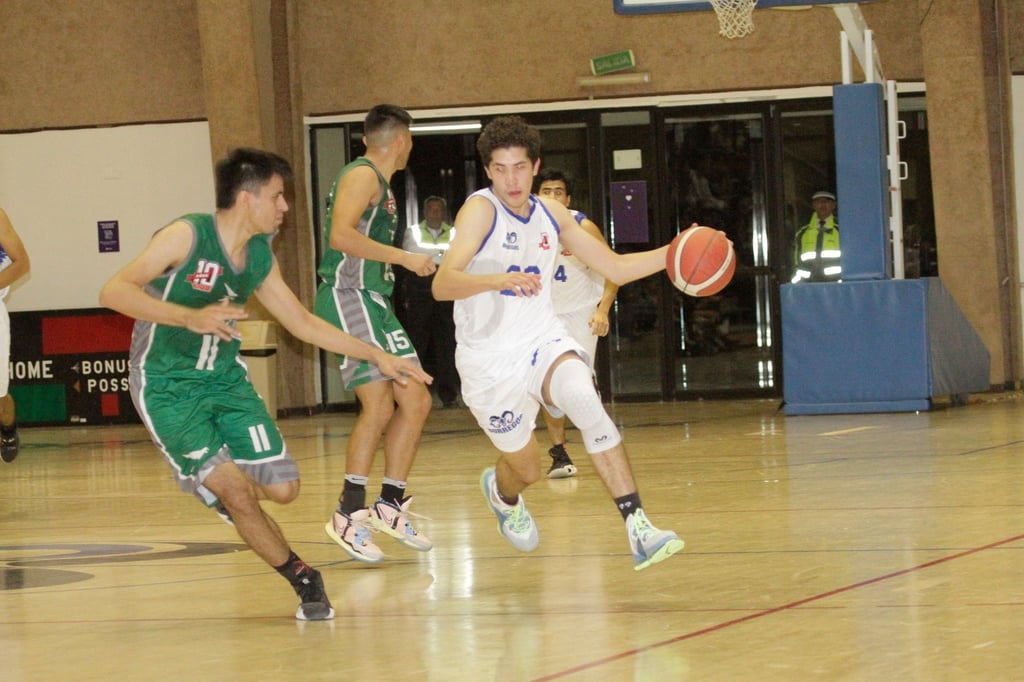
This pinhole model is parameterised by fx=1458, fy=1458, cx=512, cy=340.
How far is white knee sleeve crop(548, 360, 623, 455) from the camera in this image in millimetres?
4910

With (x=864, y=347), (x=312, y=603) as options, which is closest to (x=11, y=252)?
(x=312, y=603)

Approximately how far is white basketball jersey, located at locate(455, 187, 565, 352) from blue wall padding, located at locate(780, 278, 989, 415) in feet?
23.1

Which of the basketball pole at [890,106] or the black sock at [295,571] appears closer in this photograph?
the black sock at [295,571]

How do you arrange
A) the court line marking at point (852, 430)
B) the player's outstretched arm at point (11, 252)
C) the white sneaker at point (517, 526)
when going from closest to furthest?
the white sneaker at point (517, 526), the player's outstretched arm at point (11, 252), the court line marking at point (852, 430)

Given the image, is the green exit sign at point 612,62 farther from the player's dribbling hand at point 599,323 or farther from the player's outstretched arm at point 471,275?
the player's outstretched arm at point 471,275

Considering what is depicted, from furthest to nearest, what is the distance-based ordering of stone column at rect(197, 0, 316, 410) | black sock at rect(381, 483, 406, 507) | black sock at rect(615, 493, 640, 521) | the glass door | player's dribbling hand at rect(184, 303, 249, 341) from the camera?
the glass door → stone column at rect(197, 0, 316, 410) → black sock at rect(381, 483, 406, 507) → black sock at rect(615, 493, 640, 521) → player's dribbling hand at rect(184, 303, 249, 341)

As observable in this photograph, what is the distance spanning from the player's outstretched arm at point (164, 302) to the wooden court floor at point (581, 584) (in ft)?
3.05

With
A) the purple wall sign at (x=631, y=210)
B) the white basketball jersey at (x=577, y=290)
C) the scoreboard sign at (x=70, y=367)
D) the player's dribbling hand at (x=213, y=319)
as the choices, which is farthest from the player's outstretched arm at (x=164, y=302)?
the scoreboard sign at (x=70, y=367)

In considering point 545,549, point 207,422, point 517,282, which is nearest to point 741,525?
point 545,549

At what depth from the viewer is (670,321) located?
603 inches

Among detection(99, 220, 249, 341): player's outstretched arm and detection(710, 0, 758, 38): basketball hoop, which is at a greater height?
detection(710, 0, 758, 38): basketball hoop

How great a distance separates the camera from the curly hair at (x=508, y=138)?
17.3ft

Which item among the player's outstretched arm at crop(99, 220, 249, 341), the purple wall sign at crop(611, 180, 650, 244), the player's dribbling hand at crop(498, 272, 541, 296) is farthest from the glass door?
the player's outstretched arm at crop(99, 220, 249, 341)

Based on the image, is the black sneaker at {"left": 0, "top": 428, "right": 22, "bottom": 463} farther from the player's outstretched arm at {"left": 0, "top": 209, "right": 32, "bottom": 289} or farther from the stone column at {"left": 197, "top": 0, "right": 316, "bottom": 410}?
the stone column at {"left": 197, "top": 0, "right": 316, "bottom": 410}
